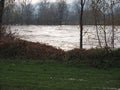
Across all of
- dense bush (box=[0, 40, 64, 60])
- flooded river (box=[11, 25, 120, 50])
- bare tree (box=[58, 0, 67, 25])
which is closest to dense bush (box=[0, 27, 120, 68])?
dense bush (box=[0, 40, 64, 60])

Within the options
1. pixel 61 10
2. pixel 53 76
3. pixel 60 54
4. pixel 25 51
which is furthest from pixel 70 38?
pixel 61 10

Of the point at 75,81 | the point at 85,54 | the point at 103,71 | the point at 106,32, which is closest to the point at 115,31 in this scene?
the point at 106,32

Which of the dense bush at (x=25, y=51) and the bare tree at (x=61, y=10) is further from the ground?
the bare tree at (x=61, y=10)

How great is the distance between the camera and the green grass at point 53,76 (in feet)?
38.4

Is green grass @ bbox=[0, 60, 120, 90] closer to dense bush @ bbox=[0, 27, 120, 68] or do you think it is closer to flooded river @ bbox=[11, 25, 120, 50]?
dense bush @ bbox=[0, 27, 120, 68]

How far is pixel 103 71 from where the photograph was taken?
50.9 ft

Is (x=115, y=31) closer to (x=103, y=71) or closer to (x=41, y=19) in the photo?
(x=103, y=71)

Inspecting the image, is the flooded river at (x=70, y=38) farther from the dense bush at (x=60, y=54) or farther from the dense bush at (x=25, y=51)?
the dense bush at (x=25, y=51)

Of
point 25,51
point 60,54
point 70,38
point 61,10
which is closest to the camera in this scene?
point 60,54

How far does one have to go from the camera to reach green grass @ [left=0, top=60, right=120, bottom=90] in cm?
1171

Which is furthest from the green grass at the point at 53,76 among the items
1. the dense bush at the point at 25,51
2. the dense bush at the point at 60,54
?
the dense bush at the point at 25,51

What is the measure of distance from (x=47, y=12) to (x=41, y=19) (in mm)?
4634

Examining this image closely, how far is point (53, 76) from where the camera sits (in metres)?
13.8

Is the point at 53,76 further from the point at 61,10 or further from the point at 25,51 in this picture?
the point at 61,10
